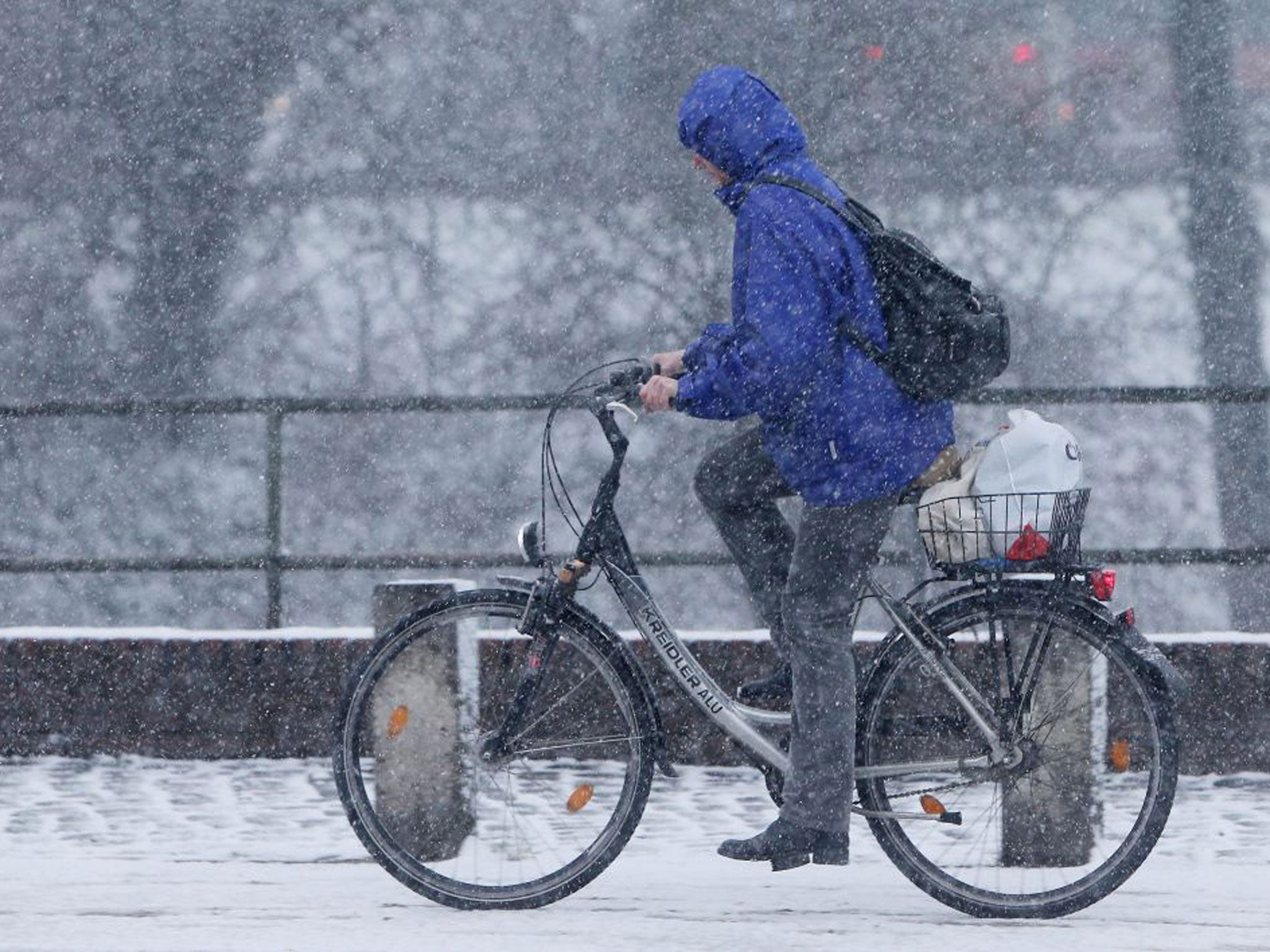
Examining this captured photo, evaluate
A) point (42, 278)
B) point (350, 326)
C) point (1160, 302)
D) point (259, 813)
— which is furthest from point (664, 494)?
point (259, 813)

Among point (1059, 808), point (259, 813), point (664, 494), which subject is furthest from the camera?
point (664, 494)

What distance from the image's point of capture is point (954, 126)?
1563cm

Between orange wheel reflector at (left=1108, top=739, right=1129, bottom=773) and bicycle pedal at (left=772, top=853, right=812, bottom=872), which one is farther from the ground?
orange wheel reflector at (left=1108, top=739, right=1129, bottom=773)

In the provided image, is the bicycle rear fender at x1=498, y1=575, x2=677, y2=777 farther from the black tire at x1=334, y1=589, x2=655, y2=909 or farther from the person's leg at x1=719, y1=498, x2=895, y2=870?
the person's leg at x1=719, y1=498, x2=895, y2=870

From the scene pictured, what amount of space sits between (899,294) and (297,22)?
39.9ft

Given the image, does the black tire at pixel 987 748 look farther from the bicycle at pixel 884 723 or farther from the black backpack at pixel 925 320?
the black backpack at pixel 925 320

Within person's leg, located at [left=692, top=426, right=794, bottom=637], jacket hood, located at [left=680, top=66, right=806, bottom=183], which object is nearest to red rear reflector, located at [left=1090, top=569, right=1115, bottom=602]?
person's leg, located at [left=692, top=426, right=794, bottom=637]

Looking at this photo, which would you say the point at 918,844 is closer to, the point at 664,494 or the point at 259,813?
the point at 259,813

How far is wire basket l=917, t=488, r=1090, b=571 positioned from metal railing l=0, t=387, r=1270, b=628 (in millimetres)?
2852

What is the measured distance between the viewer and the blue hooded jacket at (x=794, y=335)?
16.6 feet

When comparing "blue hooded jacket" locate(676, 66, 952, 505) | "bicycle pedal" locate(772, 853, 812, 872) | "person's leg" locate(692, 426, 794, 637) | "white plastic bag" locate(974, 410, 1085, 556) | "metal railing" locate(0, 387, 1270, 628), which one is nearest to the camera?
"blue hooded jacket" locate(676, 66, 952, 505)

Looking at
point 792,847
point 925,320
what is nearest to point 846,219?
point 925,320

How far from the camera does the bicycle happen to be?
17.6 feet

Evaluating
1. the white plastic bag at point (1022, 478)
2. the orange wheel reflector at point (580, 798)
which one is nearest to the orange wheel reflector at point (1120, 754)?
the white plastic bag at point (1022, 478)
